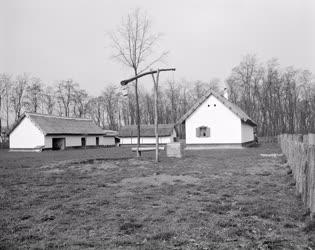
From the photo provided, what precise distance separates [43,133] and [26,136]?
3204 mm

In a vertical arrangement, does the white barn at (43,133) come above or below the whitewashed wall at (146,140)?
above

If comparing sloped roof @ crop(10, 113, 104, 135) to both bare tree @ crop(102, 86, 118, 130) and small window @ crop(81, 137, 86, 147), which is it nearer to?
small window @ crop(81, 137, 86, 147)

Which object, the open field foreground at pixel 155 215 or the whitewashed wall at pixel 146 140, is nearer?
the open field foreground at pixel 155 215

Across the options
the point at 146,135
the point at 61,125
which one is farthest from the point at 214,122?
the point at 146,135

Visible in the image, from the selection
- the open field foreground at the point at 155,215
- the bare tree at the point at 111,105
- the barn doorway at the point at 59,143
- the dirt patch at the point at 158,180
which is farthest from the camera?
the bare tree at the point at 111,105

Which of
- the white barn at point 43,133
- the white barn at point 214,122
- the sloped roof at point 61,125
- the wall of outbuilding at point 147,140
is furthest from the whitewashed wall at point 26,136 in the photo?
the wall of outbuilding at point 147,140

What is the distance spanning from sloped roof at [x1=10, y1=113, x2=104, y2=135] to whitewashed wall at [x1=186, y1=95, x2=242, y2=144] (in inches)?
744

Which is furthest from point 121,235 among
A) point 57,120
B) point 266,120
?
point 266,120

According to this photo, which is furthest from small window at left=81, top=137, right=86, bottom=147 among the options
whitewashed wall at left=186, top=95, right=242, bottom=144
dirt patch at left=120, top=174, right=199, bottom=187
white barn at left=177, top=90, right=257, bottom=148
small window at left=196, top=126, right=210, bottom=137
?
dirt patch at left=120, top=174, right=199, bottom=187

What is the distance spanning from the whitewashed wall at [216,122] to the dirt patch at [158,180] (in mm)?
19542

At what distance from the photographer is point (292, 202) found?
6.87 meters

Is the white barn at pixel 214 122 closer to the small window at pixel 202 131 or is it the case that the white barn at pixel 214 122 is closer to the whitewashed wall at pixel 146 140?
the small window at pixel 202 131

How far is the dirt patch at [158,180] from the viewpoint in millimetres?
9972

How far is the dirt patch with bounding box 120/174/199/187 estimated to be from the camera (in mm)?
9972
